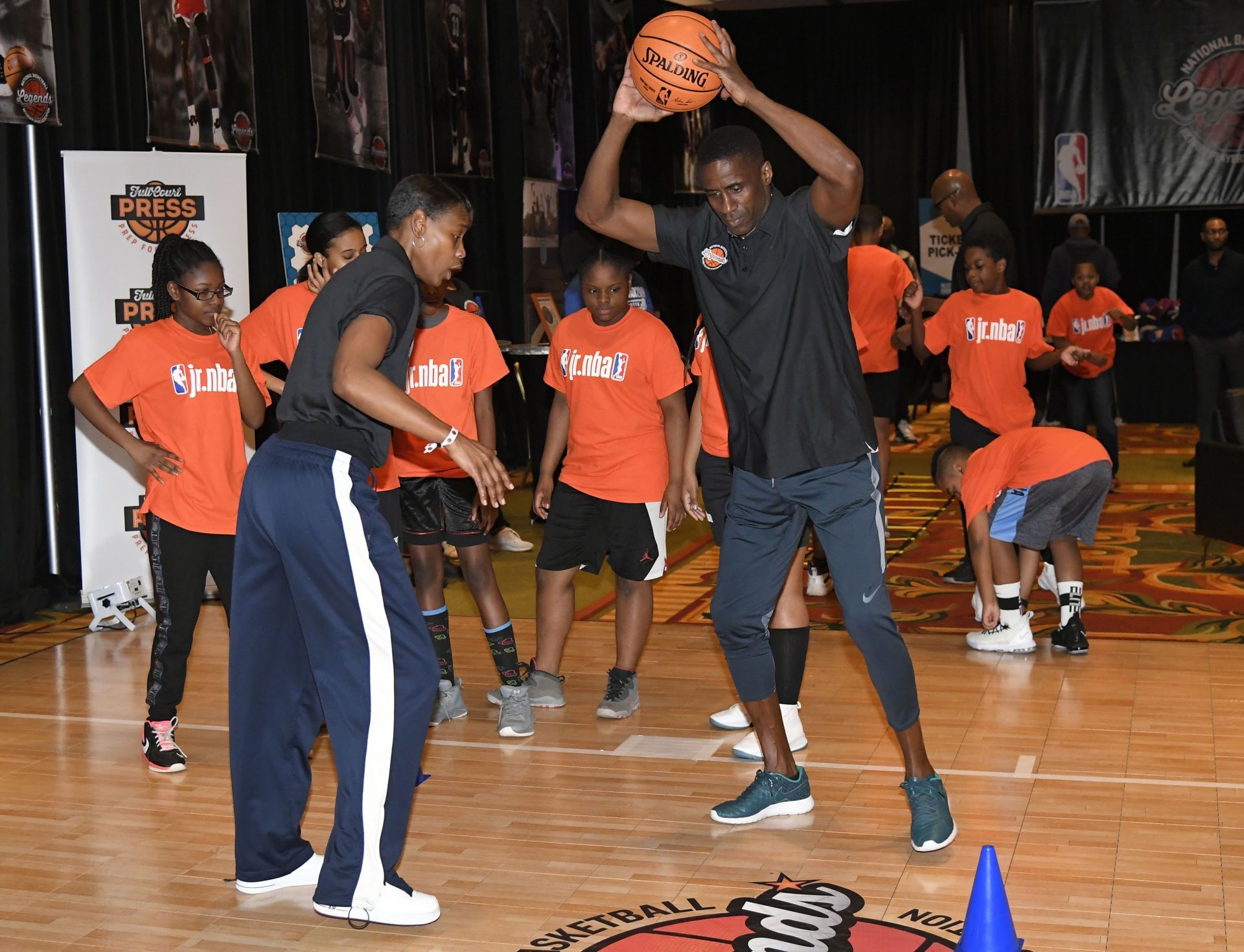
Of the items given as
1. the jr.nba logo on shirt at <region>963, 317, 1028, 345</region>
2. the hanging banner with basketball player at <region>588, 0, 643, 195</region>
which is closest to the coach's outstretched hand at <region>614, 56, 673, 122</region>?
the jr.nba logo on shirt at <region>963, 317, 1028, 345</region>

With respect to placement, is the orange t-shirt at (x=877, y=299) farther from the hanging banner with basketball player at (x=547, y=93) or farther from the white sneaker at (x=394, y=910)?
the hanging banner with basketball player at (x=547, y=93)

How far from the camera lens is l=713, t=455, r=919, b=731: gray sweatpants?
359cm

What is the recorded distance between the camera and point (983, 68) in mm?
16094

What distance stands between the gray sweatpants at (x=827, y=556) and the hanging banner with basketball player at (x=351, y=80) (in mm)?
5675

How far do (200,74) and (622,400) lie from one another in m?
3.88

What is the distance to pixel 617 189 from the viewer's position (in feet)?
11.6

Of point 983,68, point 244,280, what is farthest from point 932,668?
point 983,68

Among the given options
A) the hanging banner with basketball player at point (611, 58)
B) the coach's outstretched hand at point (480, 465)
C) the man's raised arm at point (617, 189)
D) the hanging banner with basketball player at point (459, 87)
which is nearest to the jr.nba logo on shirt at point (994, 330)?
the man's raised arm at point (617, 189)

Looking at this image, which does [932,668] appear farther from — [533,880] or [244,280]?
[244,280]

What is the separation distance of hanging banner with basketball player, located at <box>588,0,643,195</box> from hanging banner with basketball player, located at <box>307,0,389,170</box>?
3810 millimetres

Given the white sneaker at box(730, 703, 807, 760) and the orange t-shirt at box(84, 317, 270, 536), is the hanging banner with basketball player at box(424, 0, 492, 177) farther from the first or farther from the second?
the white sneaker at box(730, 703, 807, 760)

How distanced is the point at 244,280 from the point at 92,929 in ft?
14.3

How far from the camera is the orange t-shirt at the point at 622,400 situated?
484 centimetres

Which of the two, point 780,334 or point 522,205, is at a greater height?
point 522,205
